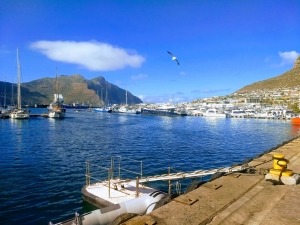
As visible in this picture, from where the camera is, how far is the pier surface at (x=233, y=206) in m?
9.59

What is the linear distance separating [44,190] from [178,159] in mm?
20862

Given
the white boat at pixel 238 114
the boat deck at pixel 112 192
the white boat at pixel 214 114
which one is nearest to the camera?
the boat deck at pixel 112 192

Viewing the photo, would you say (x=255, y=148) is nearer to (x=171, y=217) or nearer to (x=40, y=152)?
(x=40, y=152)

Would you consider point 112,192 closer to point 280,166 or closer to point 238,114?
point 280,166

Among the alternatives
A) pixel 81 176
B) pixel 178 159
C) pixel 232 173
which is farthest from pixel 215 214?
pixel 178 159

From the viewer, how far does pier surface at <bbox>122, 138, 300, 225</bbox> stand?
9.59m

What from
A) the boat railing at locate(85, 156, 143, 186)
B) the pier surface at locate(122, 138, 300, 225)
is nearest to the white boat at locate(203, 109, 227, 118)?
the boat railing at locate(85, 156, 143, 186)

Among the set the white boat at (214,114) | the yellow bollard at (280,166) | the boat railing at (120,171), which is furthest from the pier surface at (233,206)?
the white boat at (214,114)

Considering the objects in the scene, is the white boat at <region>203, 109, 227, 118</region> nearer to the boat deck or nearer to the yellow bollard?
the boat deck

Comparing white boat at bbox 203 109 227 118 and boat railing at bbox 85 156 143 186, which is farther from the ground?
white boat at bbox 203 109 227 118

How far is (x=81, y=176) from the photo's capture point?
94.9ft

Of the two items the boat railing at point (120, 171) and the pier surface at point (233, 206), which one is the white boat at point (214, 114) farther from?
the pier surface at point (233, 206)

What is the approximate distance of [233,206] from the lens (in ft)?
36.0

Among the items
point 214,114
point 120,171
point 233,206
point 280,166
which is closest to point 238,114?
point 214,114
